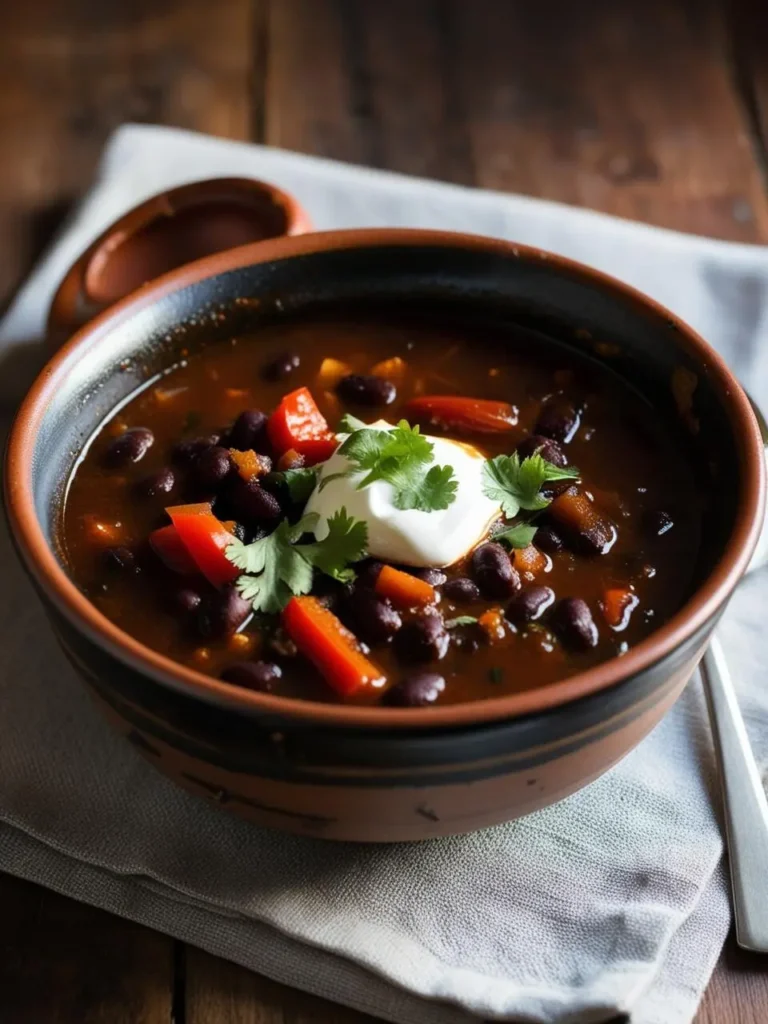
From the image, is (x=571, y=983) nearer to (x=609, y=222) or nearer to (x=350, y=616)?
(x=350, y=616)

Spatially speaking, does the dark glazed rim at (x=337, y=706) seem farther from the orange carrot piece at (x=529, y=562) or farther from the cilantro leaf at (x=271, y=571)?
the orange carrot piece at (x=529, y=562)

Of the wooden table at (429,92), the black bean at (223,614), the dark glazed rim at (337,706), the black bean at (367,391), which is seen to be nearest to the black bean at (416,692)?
the dark glazed rim at (337,706)

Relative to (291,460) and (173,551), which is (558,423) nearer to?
(291,460)

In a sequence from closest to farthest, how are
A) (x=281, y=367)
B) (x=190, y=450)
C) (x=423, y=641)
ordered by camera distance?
1. (x=423, y=641)
2. (x=190, y=450)
3. (x=281, y=367)

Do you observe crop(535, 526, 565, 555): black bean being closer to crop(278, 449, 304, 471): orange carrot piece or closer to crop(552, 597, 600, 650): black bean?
crop(552, 597, 600, 650): black bean

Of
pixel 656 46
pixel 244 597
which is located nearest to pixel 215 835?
pixel 244 597

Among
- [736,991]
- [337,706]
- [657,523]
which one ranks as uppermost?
[337,706]

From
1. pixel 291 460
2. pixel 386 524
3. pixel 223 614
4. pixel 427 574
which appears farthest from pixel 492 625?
pixel 291 460
